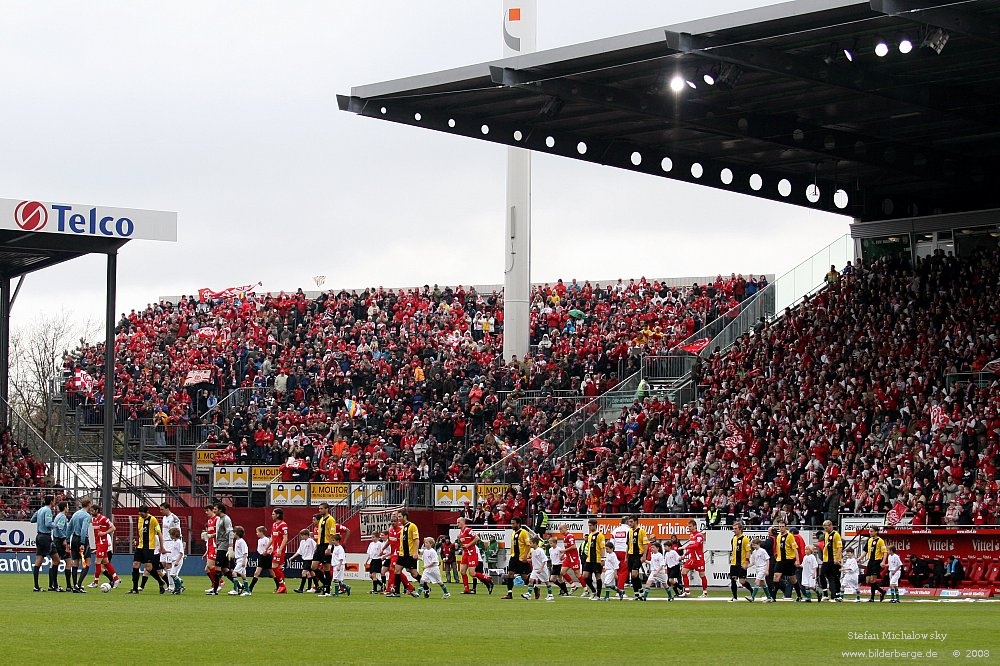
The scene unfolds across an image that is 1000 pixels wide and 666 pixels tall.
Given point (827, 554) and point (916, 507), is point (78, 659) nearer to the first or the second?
point (827, 554)

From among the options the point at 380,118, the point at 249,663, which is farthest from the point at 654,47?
the point at 249,663

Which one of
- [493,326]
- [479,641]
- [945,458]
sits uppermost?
[493,326]

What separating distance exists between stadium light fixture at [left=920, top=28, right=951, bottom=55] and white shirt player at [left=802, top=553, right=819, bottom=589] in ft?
31.7

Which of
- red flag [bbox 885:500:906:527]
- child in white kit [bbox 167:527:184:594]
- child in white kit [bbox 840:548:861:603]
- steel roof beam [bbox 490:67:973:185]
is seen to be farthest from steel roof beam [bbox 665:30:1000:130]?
child in white kit [bbox 167:527:184:594]

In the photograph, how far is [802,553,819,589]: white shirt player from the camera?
95.7 feet

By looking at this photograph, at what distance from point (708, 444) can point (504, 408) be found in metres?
9.07

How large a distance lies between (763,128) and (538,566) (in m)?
12.9

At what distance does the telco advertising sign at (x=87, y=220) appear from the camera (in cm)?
3922

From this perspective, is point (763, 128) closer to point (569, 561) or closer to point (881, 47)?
point (881, 47)

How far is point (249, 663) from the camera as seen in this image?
45.6 feet

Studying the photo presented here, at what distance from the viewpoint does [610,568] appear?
29.8 m

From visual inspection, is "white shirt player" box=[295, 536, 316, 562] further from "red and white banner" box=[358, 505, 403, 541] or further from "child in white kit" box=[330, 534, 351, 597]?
"red and white banner" box=[358, 505, 403, 541]

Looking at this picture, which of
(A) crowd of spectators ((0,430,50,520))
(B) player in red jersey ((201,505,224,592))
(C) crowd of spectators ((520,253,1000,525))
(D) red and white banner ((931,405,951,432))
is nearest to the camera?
(B) player in red jersey ((201,505,224,592))

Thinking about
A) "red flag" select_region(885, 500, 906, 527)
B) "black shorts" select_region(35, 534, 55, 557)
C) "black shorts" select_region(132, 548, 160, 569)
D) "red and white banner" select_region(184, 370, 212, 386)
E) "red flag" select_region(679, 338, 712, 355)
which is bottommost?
"black shorts" select_region(132, 548, 160, 569)
